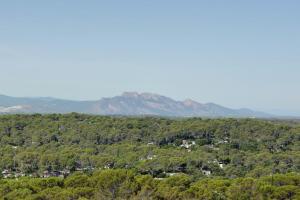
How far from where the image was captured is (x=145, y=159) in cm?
5534

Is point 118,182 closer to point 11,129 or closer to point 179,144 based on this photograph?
point 179,144

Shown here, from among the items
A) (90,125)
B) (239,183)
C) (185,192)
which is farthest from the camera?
(90,125)

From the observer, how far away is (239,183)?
34750mm

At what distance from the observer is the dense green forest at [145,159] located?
3247 cm

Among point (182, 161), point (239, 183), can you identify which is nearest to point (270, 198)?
point (239, 183)

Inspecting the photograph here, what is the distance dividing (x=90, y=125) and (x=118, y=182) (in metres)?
44.0

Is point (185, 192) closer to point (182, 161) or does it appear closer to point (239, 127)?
point (182, 161)

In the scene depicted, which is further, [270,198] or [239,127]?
[239,127]

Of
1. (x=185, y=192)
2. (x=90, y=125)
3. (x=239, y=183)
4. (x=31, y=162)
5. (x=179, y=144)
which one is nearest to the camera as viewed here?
(x=185, y=192)

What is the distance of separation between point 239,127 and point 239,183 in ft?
145

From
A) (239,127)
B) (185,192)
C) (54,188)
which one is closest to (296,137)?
(239,127)

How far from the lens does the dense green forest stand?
32.5 meters

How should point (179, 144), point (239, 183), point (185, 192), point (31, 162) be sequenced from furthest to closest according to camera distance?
1. point (179, 144)
2. point (31, 162)
3. point (239, 183)
4. point (185, 192)

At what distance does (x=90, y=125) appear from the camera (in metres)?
76.3
